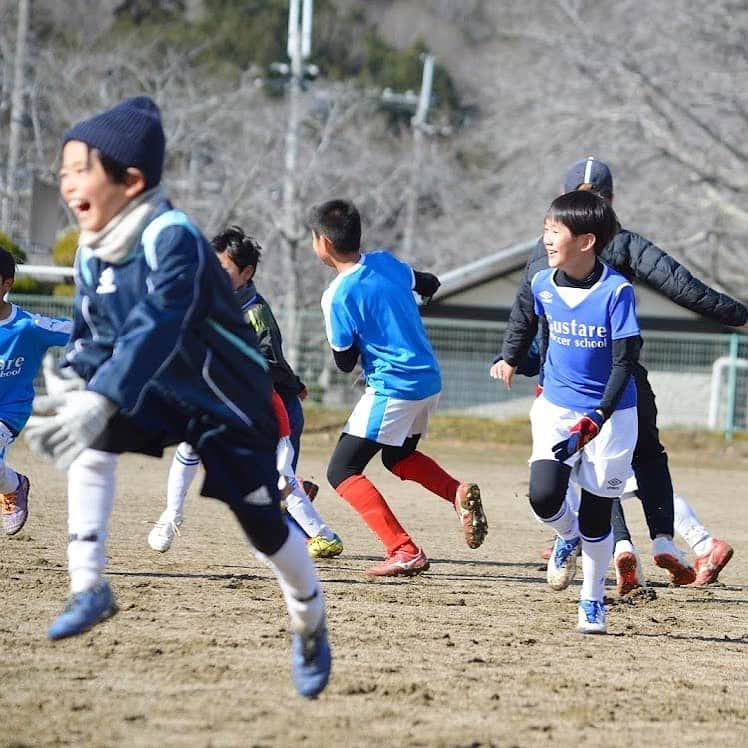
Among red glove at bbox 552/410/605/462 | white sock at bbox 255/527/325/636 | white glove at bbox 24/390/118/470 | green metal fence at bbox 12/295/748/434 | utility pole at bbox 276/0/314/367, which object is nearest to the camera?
white glove at bbox 24/390/118/470

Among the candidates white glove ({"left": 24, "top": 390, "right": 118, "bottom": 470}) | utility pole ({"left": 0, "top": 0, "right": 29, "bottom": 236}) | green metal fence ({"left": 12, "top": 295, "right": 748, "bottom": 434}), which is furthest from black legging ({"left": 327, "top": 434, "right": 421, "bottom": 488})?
utility pole ({"left": 0, "top": 0, "right": 29, "bottom": 236})

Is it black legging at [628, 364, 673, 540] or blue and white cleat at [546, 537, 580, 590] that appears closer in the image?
blue and white cleat at [546, 537, 580, 590]

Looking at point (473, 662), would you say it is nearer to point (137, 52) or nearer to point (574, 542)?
point (574, 542)

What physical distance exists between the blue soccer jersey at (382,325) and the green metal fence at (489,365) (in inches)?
471

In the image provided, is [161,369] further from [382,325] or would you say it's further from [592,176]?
[592,176]

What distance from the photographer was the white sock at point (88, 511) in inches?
143

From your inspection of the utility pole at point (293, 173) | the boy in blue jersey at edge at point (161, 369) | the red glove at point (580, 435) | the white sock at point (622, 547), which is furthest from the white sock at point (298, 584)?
the utility pole at point (293, 173)

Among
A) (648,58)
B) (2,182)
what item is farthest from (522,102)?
(2,182)

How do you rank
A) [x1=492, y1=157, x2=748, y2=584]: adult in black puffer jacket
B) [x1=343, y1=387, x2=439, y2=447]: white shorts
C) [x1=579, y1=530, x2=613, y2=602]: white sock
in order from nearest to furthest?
[x1=579, y1=530, x2=613, y2=602]: white sock → [x1=492, y1=157, x2=748, y2=584]: adult in black puffer jacket → [x1=343, y1=387, x2=439, y2=447]: white shorts

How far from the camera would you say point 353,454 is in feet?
20.5

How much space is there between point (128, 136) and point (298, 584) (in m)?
1.40

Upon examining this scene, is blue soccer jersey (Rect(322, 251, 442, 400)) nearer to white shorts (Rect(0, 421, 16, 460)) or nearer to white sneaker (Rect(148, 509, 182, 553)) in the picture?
white sneaker (Rect(148, 509, 182, 553))

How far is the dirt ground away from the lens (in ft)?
11.4

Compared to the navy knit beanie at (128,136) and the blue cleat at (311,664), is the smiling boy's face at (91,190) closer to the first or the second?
the navy knit beanie at (128,136)
